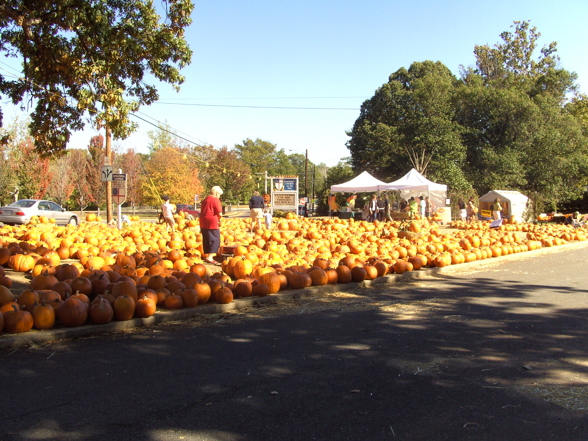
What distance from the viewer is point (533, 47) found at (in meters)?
53.9

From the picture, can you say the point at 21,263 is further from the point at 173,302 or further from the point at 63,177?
the point at 63,177

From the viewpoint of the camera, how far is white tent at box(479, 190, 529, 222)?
1120 inches

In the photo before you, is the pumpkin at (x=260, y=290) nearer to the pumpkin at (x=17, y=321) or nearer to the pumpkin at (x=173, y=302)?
the pumpkin at (x=173, y=302)

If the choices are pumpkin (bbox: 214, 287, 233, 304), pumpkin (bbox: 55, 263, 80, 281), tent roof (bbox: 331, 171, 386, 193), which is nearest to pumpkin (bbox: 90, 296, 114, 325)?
pumpkin (bbox: 214, 287, 233, 304)

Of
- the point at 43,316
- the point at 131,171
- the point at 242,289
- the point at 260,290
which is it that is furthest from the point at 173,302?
the point at 131,171

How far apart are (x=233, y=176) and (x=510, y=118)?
30234 millimetres

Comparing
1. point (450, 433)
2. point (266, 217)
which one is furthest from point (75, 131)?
point (450, 433)

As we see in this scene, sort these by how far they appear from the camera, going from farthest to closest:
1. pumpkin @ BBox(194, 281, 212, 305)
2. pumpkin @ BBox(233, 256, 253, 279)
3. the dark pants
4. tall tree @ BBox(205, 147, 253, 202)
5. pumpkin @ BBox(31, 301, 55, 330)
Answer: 1. tall tree @ BBox(205, 147, 253, 202)
2. the dark pants
3. pumpkin @ BBox(233, 256, 253, 279)
4. pumpkin @ BBox(194, 281, 212, 305)
5. pumpkin @ BBox(31, 301, 55, 330)

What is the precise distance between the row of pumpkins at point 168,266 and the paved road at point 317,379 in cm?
53

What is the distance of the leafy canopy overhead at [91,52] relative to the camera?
945 cm

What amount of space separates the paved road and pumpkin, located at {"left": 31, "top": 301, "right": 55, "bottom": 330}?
490mm

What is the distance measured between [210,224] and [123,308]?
4.21 m

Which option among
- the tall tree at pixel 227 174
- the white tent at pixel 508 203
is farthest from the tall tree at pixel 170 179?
the white tent at pixel 508 203

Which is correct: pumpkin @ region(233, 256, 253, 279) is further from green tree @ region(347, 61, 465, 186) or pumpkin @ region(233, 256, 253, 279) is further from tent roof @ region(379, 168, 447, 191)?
green tree @ region(347, 61, 465, 186)
